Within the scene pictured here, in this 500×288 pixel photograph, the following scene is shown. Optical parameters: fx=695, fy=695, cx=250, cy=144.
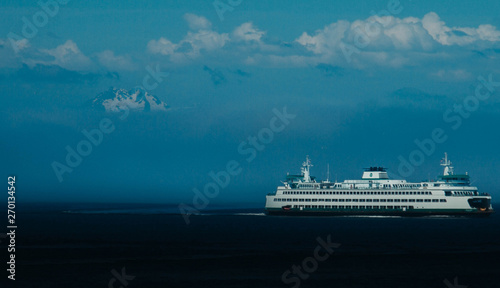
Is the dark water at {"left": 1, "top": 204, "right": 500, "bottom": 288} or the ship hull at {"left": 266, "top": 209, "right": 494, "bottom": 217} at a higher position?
the ship hull at {"left": 266, "top": 209, "right": 494, "bottom": 217}

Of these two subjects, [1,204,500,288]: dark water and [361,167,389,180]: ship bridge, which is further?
[361,167,389,180]: ship bridge

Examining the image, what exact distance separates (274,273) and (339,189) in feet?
278

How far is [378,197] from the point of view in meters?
132

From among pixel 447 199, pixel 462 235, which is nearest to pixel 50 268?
pixel 462 235

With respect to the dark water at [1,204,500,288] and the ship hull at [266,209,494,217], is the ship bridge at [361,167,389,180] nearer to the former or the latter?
the ship hull at [266,209,494,217]

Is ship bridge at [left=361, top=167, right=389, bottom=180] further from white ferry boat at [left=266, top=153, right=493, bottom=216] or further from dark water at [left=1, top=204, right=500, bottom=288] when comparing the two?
dark water at [left=1, top=204, right=500, bottom=288]

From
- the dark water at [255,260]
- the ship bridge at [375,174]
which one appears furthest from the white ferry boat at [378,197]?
the dark water at [255,260]

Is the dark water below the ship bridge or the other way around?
below

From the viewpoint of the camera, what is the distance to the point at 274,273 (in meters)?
52.7

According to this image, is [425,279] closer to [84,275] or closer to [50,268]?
[84,275]

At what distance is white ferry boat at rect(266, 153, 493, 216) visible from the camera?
12400 cm

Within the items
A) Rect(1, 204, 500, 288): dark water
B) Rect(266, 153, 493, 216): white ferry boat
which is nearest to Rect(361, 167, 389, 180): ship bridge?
Rect(266, 153, 493, 216): white ferry boat

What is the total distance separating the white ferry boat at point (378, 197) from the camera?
124000mm

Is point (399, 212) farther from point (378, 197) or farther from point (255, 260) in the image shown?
point (255, 260)
